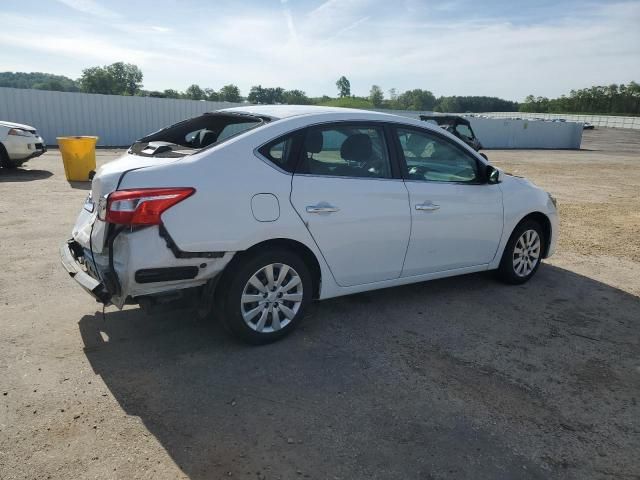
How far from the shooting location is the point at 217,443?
2.64m

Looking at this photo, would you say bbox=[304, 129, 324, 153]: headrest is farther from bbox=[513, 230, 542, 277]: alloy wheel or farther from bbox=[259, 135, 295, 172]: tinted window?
bbox=[513, 230, 542, 277]: alloy wheel

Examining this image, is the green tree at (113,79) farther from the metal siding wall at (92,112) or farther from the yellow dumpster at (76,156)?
the yellow dumpster at (76,156)

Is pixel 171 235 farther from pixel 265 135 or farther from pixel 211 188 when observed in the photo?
pixel 265 135

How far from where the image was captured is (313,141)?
380cm

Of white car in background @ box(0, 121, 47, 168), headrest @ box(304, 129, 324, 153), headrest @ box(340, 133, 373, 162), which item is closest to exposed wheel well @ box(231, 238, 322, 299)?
headrest @ box(304, 129, 324, 153)

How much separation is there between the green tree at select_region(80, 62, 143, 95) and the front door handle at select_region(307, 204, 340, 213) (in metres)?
99.7

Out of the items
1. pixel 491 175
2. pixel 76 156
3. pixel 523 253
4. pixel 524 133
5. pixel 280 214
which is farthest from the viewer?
pixel 524 133

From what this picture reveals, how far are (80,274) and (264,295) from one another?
1311mm

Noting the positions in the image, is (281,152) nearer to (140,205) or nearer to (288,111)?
(288,111)

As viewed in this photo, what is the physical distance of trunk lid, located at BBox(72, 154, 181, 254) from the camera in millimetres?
3270

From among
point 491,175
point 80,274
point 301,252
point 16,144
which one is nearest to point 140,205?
point 80,274

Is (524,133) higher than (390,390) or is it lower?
higher

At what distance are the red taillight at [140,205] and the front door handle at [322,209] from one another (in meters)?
0.98

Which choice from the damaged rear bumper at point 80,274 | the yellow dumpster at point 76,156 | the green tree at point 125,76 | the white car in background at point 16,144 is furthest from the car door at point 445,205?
the green tree at point 125,76
